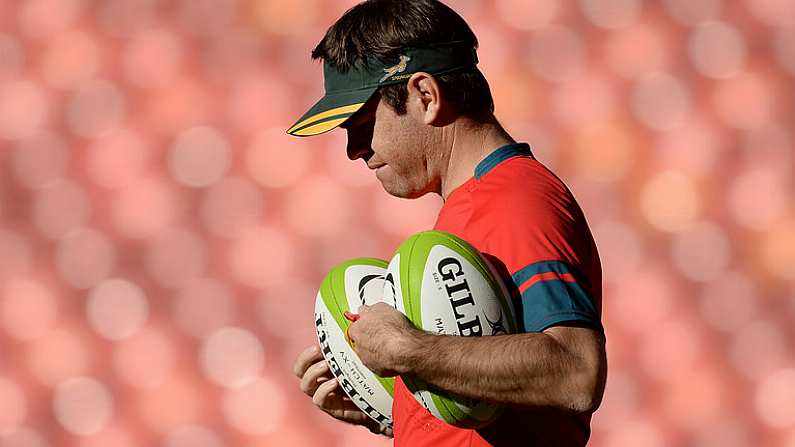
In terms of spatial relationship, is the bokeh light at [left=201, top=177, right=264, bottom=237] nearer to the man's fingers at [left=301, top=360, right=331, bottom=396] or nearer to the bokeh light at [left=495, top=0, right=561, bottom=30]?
the bokeh light at [left=495, top=0, right=561, bottom=30]

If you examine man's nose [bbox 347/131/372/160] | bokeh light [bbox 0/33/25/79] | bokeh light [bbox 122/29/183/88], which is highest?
bokeh light [bbox 0/33/25/79]

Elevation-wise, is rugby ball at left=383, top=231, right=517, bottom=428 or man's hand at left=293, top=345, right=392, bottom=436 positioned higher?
rugby ball at left=383, top=231, right=517, bottom=428

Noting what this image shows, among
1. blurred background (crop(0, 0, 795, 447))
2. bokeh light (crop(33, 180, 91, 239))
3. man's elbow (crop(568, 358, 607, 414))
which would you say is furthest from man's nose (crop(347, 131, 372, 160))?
bokeh light (crop(33, 180, 91, 239))

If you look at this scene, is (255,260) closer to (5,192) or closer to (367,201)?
(367,201)

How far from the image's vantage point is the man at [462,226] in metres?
0.93

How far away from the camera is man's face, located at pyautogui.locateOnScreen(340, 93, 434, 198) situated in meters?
1.13

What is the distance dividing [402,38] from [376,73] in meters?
0.04

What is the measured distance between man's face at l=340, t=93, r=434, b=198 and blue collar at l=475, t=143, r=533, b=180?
67mm

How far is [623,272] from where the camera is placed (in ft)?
7.77

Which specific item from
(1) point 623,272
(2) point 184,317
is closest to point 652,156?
(1) point 623,272

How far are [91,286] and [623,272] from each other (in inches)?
44.3

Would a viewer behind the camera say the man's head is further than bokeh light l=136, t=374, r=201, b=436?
No

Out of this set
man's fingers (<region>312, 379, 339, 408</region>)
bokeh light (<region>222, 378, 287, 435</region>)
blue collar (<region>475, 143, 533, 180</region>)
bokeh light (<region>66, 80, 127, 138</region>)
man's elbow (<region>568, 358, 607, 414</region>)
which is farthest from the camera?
bokeh light (<region>66, 80, 127, 138</region>)

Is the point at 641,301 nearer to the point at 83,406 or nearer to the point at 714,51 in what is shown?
the point at 714,51
